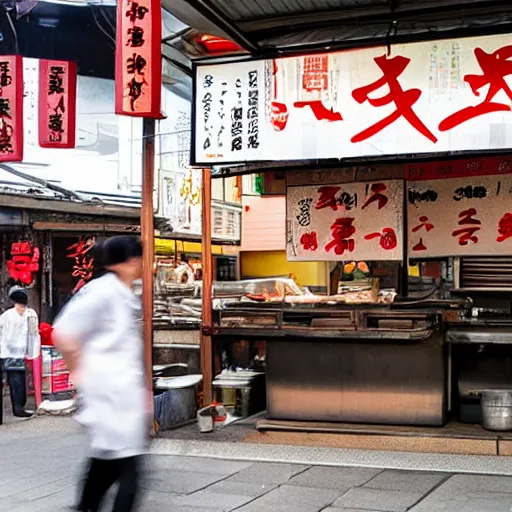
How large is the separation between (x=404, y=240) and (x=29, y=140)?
446 inches

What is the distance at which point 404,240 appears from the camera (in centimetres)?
1127

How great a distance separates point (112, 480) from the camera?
5527 millimetres

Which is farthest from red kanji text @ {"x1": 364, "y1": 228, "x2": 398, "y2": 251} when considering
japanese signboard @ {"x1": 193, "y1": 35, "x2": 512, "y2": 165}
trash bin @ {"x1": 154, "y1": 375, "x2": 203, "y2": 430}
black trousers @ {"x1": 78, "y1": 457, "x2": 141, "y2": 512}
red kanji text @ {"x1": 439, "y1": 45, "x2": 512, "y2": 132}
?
black trousers @ {"x1": 78, "y1": 457, "x2": 141, "y2": 512}

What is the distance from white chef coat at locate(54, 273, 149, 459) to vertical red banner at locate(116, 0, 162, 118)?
14.6 ft

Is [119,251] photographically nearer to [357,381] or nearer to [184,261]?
[357,381]

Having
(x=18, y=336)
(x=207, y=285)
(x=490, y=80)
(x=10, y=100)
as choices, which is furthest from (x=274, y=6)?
(x=18, y=336)

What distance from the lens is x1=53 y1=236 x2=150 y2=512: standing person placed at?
5375 millimetres

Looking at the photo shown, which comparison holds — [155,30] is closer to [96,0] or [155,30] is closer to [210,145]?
[210,145]

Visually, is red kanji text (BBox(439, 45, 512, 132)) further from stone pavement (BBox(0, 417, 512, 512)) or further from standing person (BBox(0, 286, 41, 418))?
standing person (BBox(0, 286, 41, 418))

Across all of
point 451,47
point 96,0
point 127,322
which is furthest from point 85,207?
point 127,322

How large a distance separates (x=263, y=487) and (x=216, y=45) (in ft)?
18.4

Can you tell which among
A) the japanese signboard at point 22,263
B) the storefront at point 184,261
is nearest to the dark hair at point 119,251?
the storefront at point 184,261

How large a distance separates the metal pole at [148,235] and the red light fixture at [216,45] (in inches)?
47.9

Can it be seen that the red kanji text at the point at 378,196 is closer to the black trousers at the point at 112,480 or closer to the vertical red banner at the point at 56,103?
the vertical red banner at the point at 56,103
